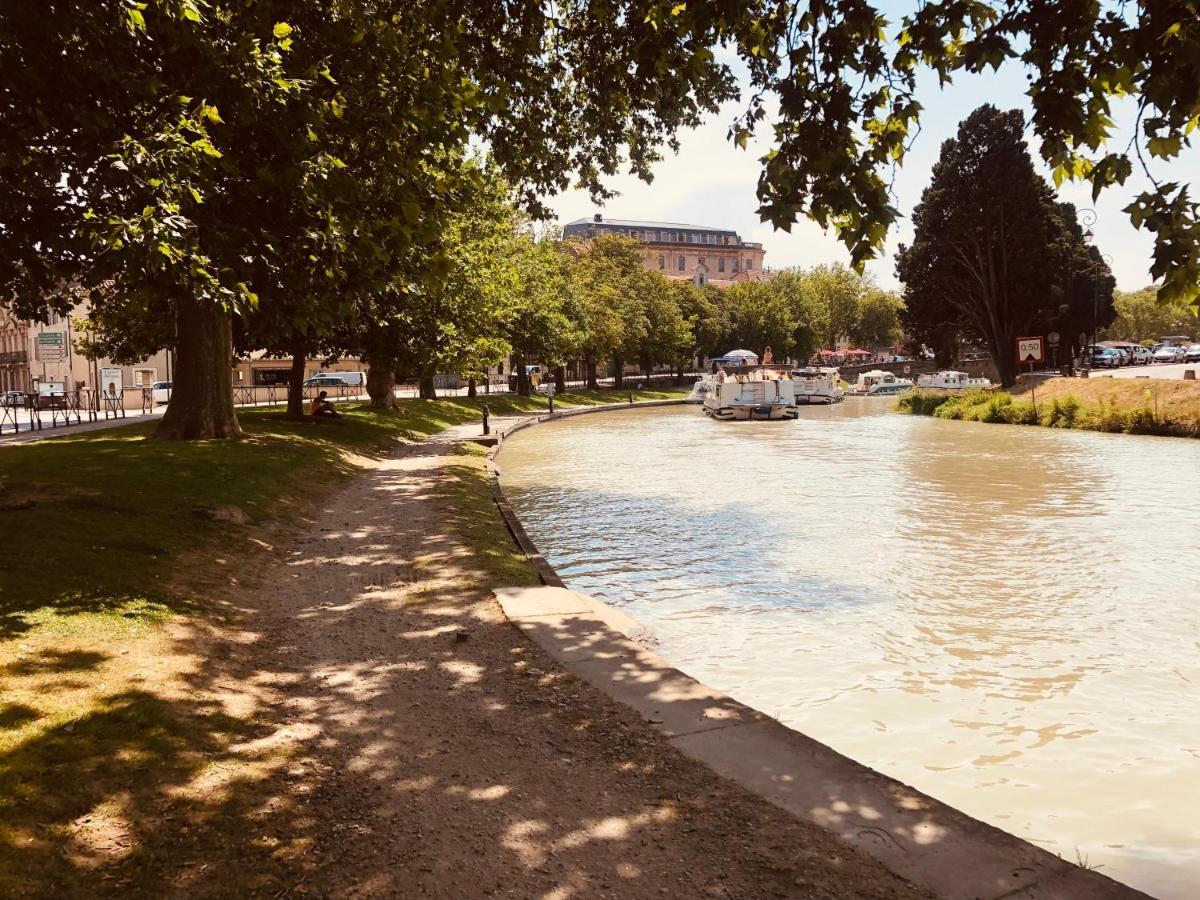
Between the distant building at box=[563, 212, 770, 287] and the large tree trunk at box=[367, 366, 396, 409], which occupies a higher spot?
the distant building at box=[563, 212, 770, 287]

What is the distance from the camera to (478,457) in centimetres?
2453

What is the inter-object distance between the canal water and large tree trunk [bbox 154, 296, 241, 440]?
710 cm

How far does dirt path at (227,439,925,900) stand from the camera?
12.4 feet

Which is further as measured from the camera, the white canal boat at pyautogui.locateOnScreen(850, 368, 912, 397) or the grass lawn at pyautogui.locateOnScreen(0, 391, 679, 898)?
the white canal boat at pyautogui.locateOnScreen(850, 368, 912, 397)

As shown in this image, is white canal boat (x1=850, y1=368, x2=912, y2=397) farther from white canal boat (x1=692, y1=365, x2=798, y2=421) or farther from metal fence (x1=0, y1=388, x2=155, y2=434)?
metal fence (x1=0, y1=388, x2=155, y2=434)

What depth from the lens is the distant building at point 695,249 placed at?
134 meters

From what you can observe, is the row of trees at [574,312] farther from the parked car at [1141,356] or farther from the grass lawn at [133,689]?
the parked car at [1141,356]

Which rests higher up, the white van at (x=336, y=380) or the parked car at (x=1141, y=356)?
the parked car at (x=1141, y=356)

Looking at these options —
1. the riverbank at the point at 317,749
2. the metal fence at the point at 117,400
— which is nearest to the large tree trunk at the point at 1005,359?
the metal fence at the point at 117,400

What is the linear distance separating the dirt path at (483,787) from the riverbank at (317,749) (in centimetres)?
2

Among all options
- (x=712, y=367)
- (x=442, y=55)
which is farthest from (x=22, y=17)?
(x=712, y=367)

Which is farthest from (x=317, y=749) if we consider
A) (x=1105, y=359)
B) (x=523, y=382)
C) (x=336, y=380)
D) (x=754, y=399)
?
(x=1105, y=359)

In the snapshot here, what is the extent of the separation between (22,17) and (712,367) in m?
85.4

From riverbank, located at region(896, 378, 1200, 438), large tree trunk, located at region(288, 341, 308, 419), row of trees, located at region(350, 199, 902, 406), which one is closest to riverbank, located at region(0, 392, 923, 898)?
row of trees, located at region(350, 199, 902, 406)
